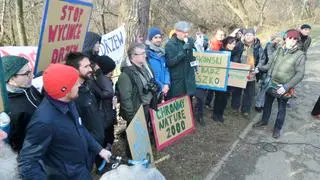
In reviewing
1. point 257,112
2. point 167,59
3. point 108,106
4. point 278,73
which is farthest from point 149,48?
point 257,112

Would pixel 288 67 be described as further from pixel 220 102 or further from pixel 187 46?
pixel 187 46

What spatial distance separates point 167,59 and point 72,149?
3072mm

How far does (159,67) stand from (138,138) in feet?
5.13

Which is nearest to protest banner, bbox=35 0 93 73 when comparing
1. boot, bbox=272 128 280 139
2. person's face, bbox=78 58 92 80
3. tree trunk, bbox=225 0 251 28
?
person's face, bbox=78 58 92 80

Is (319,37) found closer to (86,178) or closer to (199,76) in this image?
(199,76)

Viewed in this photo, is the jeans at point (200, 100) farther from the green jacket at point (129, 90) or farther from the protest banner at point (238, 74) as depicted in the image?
the green jacket at point (129, 90)

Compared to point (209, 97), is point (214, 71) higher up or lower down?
higher up

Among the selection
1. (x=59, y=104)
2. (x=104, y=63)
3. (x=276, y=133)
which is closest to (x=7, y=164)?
(x=59, y=104)

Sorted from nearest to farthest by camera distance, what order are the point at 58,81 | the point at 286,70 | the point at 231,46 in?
1. the point at 58,81
2. the point at 286,70
3. the point at 231,46

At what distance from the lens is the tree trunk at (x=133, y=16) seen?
6477 millimetres

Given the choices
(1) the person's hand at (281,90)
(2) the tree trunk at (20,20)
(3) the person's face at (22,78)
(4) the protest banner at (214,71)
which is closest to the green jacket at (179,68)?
(4) the protest banner at (214,71)

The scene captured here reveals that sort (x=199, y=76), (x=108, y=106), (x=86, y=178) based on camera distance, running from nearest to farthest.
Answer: (x=86, y=178) → (x=108, y=106) → (x=199, y=76)

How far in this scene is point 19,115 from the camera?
3158mm

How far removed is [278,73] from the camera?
656cm
